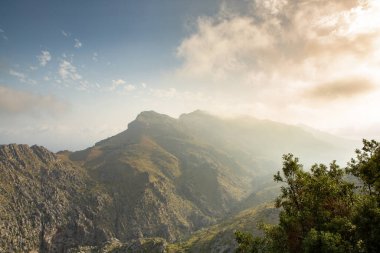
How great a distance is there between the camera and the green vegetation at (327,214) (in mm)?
46500

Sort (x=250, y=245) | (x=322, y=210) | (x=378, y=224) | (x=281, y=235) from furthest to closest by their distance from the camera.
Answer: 1. (x=250, y=245)
2. (x=281, y=235)
3. (x=322, y=210)
4. (x=378, y=224)

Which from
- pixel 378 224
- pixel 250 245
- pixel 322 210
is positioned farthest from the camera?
pixel 250 245

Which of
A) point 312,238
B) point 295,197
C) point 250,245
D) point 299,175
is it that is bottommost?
point 250,245

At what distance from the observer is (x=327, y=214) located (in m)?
54.2

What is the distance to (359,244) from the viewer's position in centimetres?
4619

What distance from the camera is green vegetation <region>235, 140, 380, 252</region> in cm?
4650

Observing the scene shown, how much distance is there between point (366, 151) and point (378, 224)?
1989cm

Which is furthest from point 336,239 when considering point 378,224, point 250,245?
point 250,245

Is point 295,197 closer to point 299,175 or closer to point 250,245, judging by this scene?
point 299,175

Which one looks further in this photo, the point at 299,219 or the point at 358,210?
the point at 299,219

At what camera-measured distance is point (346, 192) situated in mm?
60406

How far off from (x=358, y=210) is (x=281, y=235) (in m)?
16.5

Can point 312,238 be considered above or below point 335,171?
below

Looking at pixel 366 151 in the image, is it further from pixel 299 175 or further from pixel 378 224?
pixel 378 224
